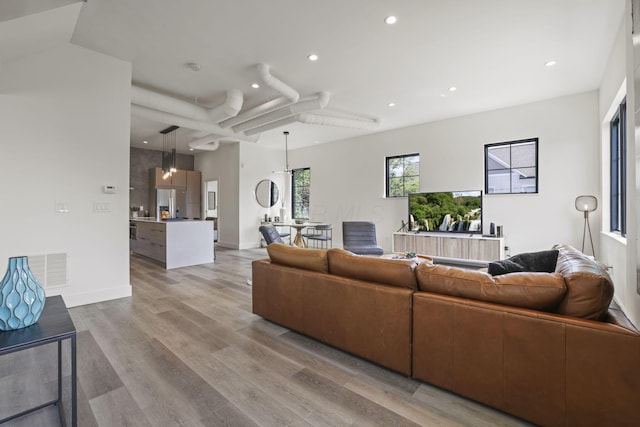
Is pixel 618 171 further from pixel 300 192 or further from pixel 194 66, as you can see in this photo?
pixel 300 192

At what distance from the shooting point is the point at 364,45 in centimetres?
340

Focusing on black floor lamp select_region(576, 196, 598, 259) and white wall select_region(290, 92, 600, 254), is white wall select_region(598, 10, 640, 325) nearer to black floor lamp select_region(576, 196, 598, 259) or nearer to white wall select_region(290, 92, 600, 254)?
black floor lamp select_region(576, 196, 598, 259)

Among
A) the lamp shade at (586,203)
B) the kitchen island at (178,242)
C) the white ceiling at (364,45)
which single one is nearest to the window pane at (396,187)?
the white ceiling at (364,45)

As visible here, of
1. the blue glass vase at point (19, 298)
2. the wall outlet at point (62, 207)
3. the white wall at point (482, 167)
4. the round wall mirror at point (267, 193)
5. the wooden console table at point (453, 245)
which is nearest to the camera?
the blue glass vase at point (19, 298)

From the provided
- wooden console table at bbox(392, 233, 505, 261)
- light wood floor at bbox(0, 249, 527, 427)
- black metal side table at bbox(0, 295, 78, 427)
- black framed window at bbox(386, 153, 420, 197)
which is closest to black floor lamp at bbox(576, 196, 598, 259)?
wooden console table at bbox(392, 233, 505, 261)

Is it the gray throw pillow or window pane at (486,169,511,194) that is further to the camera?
window pane at (486,169,511,194)

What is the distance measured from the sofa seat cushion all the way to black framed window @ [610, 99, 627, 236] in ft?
10.0

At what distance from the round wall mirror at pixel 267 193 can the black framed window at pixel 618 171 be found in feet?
23.9

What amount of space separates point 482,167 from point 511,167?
18.6 inches

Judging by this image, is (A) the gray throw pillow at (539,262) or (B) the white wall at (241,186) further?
(B) the white wall at (241,186)

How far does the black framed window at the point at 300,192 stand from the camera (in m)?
8.95

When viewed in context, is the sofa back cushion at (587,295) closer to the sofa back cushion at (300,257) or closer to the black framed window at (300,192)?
the sofa back cushion at (300,257)

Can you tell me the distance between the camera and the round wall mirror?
8.47m

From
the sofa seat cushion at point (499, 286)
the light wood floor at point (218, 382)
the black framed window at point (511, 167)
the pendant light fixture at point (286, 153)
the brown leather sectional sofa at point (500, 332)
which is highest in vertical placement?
the pendant light fixture at point (286, 153)
